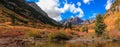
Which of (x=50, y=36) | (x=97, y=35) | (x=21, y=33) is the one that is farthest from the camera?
(x=97, y=35)

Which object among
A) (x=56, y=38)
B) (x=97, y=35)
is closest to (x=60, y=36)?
(x=56, y=38)

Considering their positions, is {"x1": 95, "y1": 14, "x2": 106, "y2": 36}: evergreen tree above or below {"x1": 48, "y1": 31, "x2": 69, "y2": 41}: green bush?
above

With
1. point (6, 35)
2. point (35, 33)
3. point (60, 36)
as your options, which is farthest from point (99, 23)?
point (6, 35)

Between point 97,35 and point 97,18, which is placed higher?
point 97,18

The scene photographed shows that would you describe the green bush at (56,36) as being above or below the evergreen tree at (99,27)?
below

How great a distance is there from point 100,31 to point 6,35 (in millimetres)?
53842

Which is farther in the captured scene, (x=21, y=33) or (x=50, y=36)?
(x=21, y=33)

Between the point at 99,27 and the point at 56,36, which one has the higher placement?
the point at 99,27

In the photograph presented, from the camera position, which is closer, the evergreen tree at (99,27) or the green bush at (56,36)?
the green bush at (56,36)

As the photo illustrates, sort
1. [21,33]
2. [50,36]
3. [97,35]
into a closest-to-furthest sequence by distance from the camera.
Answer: [50,36] → [21,33] → [97,35]

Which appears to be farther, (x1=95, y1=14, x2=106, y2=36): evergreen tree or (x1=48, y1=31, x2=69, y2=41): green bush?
(x1=95, y1=14, x2=106, y2=36): evergreen tree

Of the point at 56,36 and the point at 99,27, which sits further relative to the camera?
the point at 99,27

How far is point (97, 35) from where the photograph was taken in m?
136

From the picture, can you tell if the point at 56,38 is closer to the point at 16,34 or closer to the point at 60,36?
the point at 60,36
